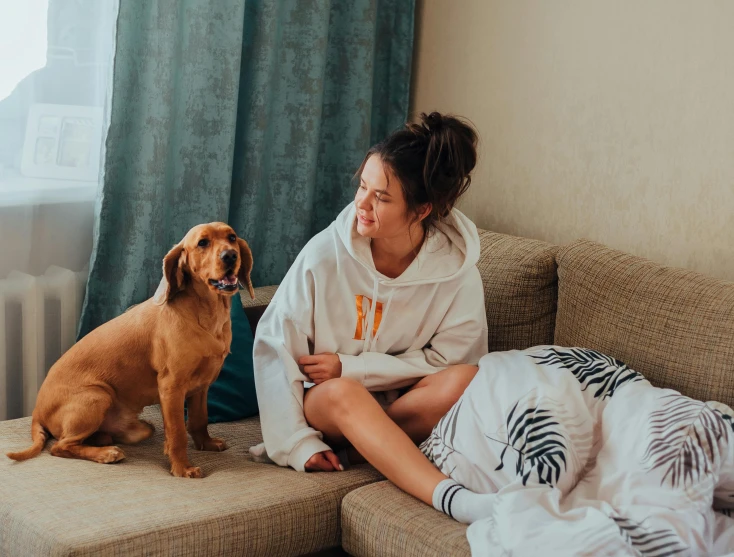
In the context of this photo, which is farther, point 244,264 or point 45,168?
point 45,168

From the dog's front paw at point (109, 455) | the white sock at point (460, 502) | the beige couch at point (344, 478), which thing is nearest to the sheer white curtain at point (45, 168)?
the beige couch at point (344, 478)

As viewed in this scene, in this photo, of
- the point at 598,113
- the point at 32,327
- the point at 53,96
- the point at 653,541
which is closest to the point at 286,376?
the point at 32,327

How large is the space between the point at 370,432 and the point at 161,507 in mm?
459

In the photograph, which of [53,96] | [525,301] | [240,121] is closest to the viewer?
[525,301]

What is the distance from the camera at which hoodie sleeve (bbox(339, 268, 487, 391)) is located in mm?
2057

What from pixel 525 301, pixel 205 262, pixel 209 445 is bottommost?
pixel 209 445

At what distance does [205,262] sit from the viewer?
75.5 inches

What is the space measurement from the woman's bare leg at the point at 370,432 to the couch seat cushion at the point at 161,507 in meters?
0.10

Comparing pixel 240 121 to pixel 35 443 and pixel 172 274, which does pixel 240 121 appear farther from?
pixel 35 443

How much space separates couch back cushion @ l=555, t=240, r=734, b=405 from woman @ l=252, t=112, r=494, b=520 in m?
0.24

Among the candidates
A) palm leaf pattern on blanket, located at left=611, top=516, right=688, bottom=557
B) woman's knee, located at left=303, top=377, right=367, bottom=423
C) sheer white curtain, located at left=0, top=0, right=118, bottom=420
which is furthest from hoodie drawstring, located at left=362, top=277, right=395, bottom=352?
sheer white curtain, located at left=0, top=0, right=118, bottom=420

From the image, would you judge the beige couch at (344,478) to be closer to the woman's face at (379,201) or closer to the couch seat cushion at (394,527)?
the couch seat cushion at (394,527)

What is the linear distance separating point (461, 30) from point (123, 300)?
4.61 ft

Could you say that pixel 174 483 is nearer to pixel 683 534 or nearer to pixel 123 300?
pixel 123 300
